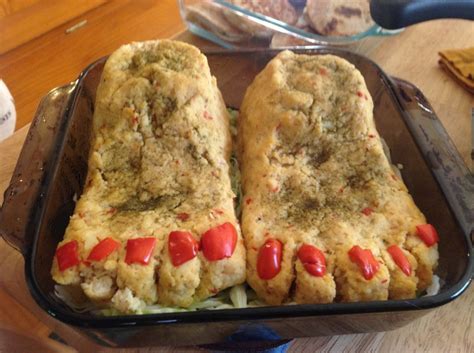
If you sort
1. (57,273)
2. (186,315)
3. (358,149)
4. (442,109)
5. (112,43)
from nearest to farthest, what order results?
(186,315) < (57,273) < (358,149) < (442,109) < (112,43)

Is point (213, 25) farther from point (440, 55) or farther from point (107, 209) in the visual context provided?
point (107, 209)

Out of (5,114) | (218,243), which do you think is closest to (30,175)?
(218,243)

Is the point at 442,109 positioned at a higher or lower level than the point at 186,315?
lower

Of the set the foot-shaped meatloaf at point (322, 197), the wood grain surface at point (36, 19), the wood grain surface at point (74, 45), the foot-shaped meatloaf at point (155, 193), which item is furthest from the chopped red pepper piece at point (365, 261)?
the wood grain surface at point (36, 19)

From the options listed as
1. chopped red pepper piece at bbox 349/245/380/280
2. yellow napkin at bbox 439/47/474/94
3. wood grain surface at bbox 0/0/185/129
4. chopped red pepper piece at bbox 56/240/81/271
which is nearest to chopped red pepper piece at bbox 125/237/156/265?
chopped red pepper piece at bbox 56/240/81/271

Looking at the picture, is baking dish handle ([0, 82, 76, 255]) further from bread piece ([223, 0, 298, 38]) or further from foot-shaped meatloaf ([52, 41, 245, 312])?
bread piece ([223, 0, 298, 38])

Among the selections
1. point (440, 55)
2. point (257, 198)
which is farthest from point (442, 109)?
point (257, 198)

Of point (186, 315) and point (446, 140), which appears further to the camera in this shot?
point (446, 140)
